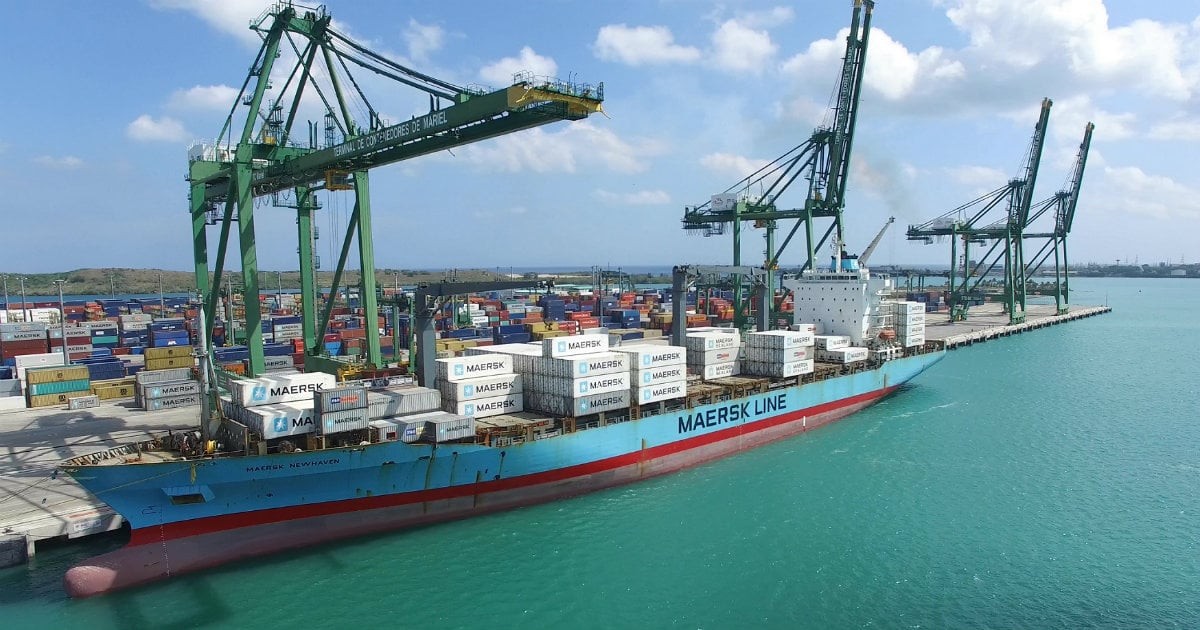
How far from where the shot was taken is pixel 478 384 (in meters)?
21.1

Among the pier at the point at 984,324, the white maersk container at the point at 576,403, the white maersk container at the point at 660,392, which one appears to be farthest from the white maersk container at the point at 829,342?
the pier at the point at 984,324

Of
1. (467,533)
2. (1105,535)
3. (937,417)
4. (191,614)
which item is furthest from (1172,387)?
(191,614)

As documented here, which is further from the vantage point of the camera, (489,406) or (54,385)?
(54,385)

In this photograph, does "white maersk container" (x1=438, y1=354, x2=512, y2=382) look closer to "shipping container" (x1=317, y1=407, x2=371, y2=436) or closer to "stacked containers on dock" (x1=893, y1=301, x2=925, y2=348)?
"shipping container" (x1=317, y1=407, x2=371, y2=436)

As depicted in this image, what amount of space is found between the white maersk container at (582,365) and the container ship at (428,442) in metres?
0.06

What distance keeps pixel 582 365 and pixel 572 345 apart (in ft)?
7.08

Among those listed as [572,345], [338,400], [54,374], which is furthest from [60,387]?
[572,345]

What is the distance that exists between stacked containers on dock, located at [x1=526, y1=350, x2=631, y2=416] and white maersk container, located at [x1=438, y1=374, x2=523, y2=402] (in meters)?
0.64

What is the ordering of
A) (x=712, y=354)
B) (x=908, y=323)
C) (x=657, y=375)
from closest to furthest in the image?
1. (x=657, y=375)
2. (x=712, y=354)
3. (x=908, y=323)

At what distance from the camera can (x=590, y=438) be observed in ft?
67.6

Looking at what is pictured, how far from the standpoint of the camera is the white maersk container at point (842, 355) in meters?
32.5

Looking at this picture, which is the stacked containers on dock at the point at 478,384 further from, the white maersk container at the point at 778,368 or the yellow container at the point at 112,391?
the yellow container at the point at 112,391

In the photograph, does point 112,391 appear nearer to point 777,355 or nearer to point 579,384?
point 579,384

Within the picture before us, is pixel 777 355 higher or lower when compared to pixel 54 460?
higher
